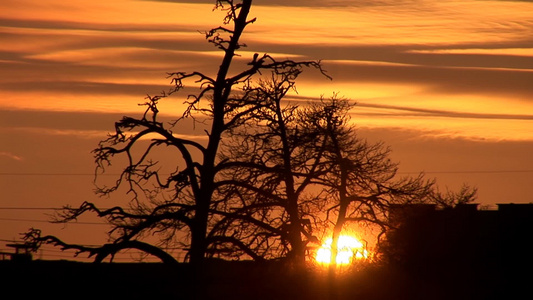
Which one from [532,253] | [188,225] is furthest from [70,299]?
[532,253]

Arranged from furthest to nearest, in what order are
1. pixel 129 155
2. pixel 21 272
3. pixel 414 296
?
1. pixel 414 296
2. pixel 21 272
3. pixel 129 155

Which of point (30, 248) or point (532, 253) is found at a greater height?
point (532, 253)

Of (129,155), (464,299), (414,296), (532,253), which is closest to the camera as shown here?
(129,155)

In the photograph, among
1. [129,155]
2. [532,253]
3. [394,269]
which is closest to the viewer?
[129,155]

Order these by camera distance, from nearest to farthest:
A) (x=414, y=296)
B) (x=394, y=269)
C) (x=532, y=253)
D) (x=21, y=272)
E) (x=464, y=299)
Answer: (x=21, y=272) < (x=414, y=296) < (x=464, y=299) < (x=394, y=269) < (x=532, y=253)

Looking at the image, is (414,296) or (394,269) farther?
(394,269)

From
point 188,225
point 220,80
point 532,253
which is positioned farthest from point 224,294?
point 532,253

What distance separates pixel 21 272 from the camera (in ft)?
81.2

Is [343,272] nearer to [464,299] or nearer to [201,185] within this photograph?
[464,299]

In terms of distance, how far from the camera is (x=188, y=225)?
75.5 feet

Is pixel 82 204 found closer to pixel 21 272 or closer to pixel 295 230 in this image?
pixel 21 272

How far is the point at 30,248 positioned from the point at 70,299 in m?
1.63

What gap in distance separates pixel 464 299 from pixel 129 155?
64.3 ft

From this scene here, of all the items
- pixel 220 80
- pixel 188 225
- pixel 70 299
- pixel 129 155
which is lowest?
pixel 70 299
